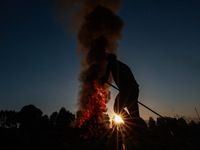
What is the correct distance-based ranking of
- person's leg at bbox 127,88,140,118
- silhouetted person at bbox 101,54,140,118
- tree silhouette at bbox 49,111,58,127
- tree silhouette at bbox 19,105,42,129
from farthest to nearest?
1. tree silhouette at bbox 49,111,58,127
2. tree silhouette at bbox 19,105,42,129
3. silhouetted person at bbox 101,54,140,118
4. person's leg at bbox 127,88,140,118

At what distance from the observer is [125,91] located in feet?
15.8

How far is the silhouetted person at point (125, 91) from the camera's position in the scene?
4602 millimetres

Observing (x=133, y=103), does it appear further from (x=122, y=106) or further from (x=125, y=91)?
(x=125, y=91)

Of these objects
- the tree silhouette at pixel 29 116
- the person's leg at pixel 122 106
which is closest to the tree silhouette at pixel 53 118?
the tree silhouette at pixel 29 116

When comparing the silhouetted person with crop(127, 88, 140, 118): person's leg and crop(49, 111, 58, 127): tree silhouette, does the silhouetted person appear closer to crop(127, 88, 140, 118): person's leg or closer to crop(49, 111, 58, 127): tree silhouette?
crop(127, 88, 140, 118): person's leg

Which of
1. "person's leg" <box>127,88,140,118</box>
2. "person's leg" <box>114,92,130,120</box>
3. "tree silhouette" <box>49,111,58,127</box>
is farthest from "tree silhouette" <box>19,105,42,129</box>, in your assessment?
"person's leg" <box>127,88,140,118</box>

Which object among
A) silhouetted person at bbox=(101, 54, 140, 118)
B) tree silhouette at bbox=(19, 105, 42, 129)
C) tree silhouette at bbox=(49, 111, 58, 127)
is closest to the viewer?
silhouetted person at bbox=(101, 54, 140, 118)

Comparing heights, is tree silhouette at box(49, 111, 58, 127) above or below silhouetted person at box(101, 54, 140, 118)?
below

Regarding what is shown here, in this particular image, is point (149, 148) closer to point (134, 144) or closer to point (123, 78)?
point (134, 144)

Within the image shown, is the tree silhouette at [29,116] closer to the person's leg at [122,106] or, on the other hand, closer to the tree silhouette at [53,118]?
the tree silhouette at [53,118]

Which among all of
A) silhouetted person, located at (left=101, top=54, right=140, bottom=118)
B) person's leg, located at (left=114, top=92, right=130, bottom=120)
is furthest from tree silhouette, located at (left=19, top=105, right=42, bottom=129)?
silhouetted person, located at (left=101, top=54, right=140, bottom=118)

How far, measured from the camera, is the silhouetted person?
15.1ft

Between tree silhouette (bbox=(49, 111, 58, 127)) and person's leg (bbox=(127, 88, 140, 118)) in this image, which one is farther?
tree silhouette (bbox=(49, 111, 58, 127))

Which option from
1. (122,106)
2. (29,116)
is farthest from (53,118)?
(122,106)
